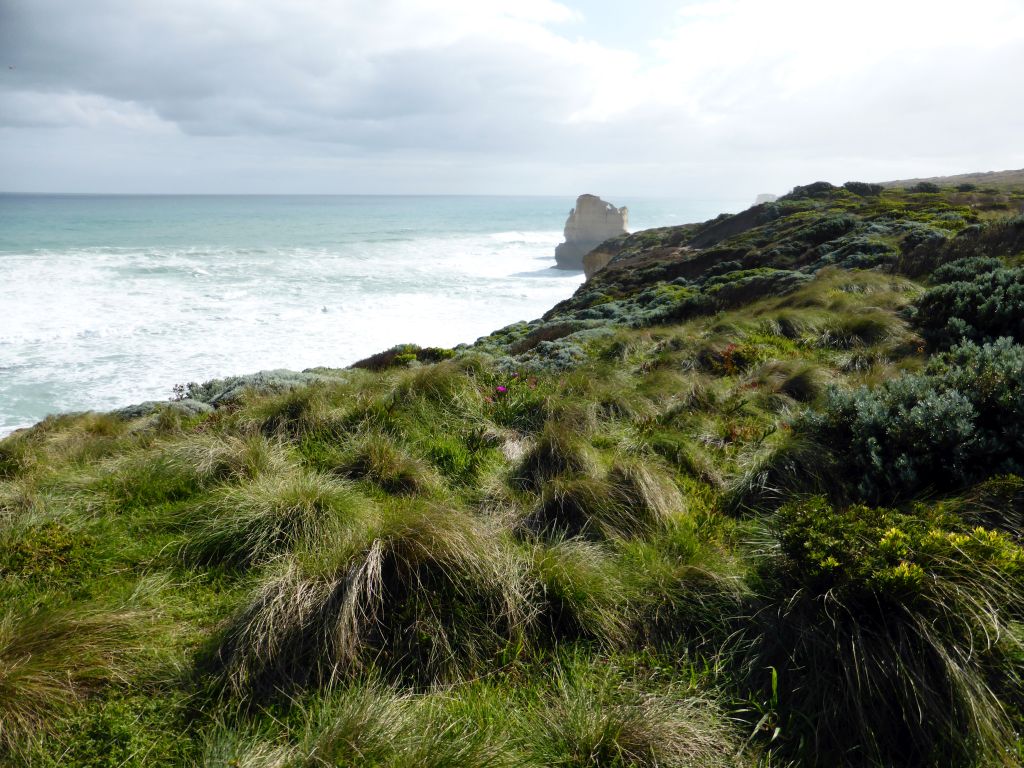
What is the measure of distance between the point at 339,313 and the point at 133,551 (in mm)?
28953

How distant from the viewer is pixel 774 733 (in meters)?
2.42

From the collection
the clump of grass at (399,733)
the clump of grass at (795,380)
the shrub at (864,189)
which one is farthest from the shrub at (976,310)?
the shrub at (864,189)

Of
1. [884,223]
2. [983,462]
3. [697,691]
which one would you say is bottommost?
[697,691]

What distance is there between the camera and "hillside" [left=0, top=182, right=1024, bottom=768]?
7.83 ft

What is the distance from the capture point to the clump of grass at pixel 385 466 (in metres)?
4.68

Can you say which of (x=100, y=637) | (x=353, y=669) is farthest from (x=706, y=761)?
(x=100, y=637)

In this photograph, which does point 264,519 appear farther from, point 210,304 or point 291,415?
point 210,304

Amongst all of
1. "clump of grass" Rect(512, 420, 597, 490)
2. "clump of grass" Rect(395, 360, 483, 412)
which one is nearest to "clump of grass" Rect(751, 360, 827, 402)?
"clump of grass" Rect(512, 420, 597, 490)

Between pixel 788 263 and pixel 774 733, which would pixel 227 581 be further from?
pixel 788 263

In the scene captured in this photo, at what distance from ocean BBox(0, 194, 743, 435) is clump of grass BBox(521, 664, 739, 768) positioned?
60.4ft

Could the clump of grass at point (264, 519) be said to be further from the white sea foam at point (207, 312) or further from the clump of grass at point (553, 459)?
the white sea foam at point (207, 312)

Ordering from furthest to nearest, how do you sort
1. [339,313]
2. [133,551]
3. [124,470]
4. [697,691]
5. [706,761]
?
1. [339,313]
2. [124,470]
3. [133,551]
4. [697,691]
5. [706,761]

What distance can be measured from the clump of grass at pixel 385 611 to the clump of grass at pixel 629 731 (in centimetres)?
54

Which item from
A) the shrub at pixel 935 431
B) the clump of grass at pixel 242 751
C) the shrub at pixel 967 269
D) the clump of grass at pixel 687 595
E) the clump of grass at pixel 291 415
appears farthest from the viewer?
the shrub at pixel 967 269
